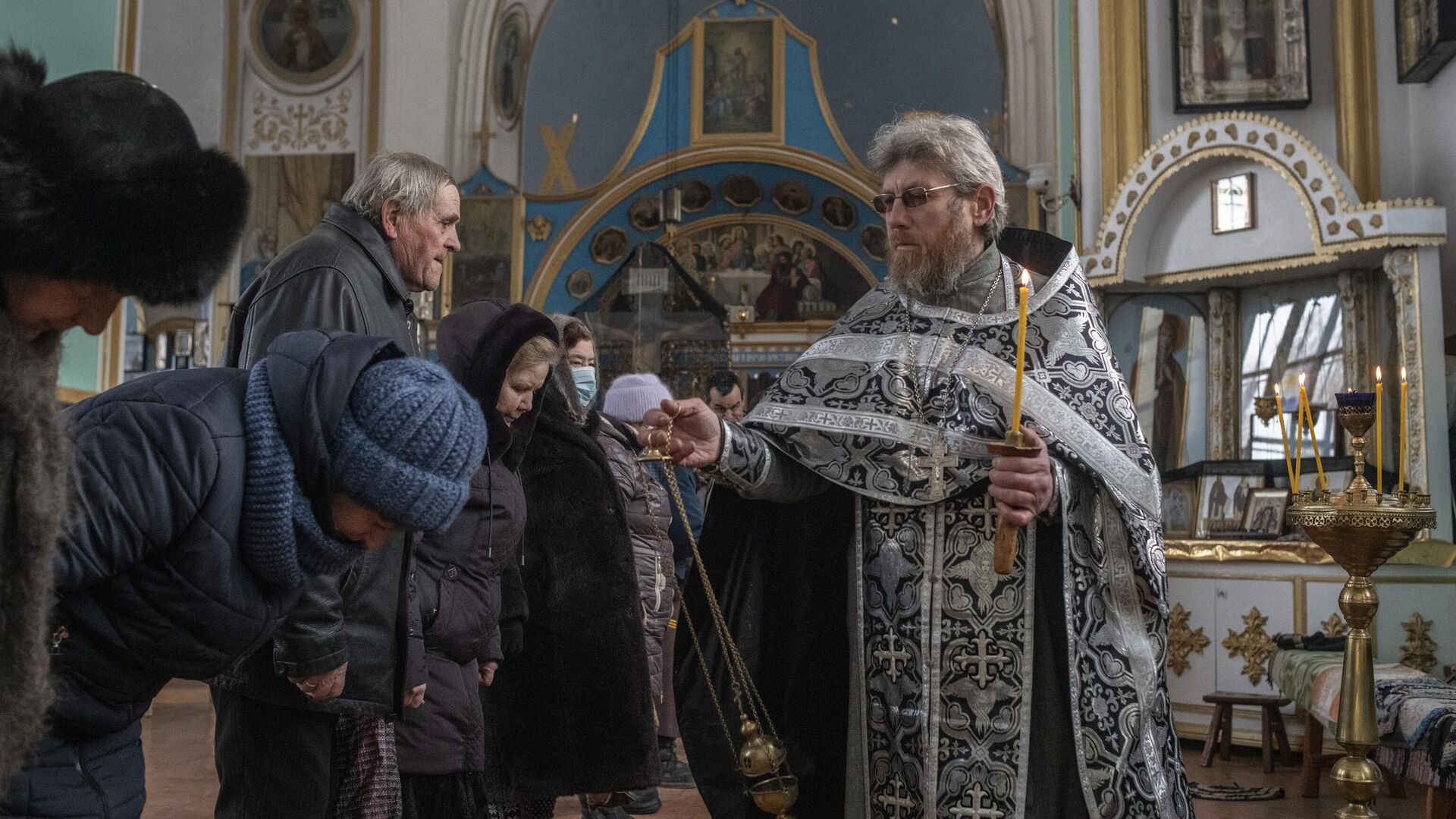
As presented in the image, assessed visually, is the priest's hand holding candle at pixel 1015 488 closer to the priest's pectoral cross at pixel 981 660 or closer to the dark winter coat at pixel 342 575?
the priest's pectoral cross at pixel 981 660

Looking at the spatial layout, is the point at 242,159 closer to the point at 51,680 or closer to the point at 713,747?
the point at 713,747

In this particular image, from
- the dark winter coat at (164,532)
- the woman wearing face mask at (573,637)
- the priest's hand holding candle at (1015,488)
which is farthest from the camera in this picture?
the woman wearing face mask at (573,637)

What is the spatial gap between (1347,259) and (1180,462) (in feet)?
5.46

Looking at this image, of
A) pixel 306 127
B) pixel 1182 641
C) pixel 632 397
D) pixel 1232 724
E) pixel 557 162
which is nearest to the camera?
pixel 632 397

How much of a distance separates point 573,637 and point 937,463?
1455 mm

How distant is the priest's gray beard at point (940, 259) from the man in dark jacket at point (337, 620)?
3.23 feet

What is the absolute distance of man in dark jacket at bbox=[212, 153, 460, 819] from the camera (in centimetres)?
224

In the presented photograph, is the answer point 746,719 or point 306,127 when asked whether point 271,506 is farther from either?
point 306,127

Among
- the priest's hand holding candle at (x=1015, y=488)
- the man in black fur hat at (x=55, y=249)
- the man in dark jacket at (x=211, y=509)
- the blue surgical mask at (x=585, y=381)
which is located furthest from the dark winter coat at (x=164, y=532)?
the blue surgical mask at (x=585, y=381)

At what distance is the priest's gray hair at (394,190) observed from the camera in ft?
9.97

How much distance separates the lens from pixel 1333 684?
5832 mm

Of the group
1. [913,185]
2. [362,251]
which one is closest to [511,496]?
[362,251]

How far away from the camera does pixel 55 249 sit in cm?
144

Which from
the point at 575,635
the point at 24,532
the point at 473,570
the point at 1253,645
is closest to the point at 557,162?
the point at 1253,645
